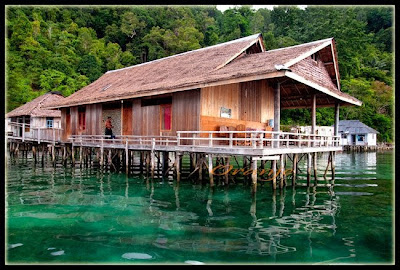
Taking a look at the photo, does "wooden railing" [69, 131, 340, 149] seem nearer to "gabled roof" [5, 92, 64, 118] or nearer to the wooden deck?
the wooden deck

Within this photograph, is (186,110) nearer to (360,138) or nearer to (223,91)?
(223,91)

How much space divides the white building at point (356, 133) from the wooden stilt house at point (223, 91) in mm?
31211

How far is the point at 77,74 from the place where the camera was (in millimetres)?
Result: 48250

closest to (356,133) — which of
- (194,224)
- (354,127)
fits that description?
(354,127)

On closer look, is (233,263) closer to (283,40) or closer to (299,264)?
(299,264)

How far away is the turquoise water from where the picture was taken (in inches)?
253

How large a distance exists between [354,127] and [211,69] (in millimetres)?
39016

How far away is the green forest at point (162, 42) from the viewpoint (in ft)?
156

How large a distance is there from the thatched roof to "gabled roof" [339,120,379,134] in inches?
1322

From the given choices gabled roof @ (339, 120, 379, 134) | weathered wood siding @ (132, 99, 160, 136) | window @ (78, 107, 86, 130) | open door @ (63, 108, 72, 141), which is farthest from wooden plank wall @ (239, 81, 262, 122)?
gabled roof @ (339, 120, 379, 134)

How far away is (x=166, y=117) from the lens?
1566 cm

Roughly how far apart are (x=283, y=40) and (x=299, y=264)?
60045 mm

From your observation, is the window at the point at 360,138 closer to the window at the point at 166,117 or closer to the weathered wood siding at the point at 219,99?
the weathered wood siding at the point at 219,99

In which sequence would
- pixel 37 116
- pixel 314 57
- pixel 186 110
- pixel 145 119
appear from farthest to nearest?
pixel 37 116
pixel 145 119
pixel 314 57
pixel 186 110
